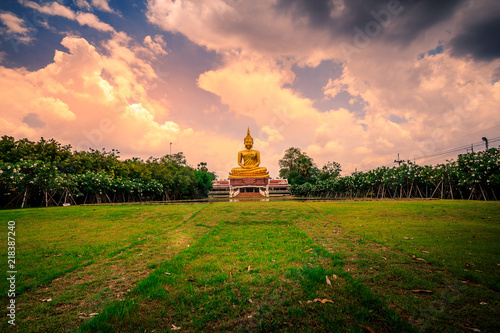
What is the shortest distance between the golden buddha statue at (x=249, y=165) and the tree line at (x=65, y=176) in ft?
29.2

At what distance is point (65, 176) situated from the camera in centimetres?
1956

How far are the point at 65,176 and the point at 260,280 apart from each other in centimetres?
2246

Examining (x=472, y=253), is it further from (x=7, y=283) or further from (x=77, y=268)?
(x=7, y=283)

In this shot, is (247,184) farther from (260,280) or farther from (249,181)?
(260,280)

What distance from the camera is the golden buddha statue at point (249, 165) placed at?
39.8 m

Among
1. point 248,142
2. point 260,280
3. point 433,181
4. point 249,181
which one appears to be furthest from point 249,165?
point 260,280

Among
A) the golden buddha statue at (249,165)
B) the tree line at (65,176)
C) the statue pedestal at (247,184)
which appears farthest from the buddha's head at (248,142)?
the tree line at (65,176)

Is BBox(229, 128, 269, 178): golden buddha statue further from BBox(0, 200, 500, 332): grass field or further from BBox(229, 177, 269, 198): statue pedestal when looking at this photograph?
BBox(0, 200, 500, 332): grass field

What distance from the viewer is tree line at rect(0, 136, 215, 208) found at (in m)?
16.8

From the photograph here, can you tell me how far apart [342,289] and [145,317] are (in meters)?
3.12

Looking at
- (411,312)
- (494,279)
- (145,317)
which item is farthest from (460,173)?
(145,317)

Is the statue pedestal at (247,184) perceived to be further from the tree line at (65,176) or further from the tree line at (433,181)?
the tree line at (433,181)

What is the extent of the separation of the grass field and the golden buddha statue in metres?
31.1

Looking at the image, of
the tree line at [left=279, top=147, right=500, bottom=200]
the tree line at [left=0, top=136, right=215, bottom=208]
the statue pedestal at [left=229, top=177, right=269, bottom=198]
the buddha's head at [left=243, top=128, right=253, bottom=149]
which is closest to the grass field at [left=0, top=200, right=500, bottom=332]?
the tree line at [left=0, top=136, right=215, bottom=208]
